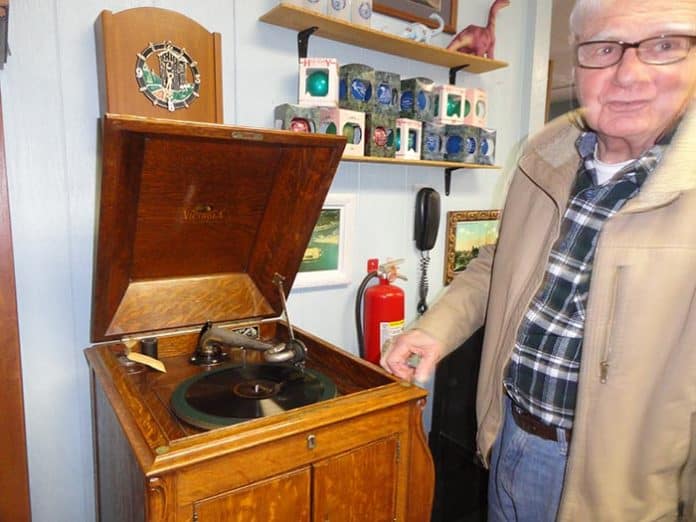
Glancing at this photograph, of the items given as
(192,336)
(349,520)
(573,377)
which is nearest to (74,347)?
(192,336)

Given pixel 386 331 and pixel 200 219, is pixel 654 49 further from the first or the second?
pixel 386 331

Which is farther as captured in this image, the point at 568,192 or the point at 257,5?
the point at 257,5

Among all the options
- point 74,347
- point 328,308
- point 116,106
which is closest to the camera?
point 116,106

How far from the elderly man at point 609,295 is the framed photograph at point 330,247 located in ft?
2.56

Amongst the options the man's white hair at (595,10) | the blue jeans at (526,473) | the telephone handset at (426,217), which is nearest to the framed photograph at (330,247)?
the telephone handset at (426,217)

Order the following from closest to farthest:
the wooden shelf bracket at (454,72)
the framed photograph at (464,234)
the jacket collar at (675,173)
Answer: the jacket collar at (675,173)
the wooden shelf bracket at (454,72)
the framed photograph at (464,234)

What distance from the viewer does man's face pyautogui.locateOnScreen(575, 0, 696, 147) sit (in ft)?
2.61

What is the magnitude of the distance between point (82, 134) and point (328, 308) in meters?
0.98

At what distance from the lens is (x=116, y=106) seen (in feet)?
4.09

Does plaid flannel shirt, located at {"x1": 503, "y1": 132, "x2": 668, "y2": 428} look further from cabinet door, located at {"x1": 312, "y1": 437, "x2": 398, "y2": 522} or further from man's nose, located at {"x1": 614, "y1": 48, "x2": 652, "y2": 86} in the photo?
cabinet door, located at {"x1": 312, "y1": 437, "x2": 398, "y2": 522}

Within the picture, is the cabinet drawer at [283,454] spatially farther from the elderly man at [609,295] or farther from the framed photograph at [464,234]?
the framed photograph at [464,234]

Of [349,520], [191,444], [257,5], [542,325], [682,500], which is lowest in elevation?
[349,520]

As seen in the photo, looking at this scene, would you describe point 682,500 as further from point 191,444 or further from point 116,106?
point 116,106

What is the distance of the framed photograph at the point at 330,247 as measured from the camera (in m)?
1.74
